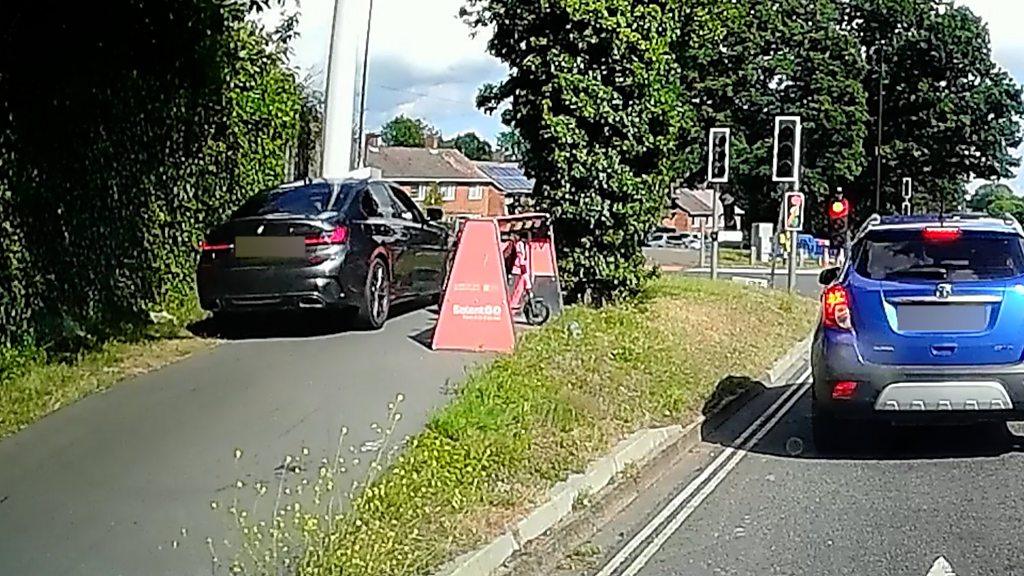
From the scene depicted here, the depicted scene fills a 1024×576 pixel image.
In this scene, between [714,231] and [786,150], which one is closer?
[786,150]

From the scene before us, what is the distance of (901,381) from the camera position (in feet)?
31.4

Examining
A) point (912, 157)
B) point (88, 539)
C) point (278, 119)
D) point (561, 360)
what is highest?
point (912, 157)

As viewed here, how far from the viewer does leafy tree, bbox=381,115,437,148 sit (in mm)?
133500

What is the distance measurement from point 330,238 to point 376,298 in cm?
103

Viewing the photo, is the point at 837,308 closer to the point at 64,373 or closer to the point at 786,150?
the point at 64,373

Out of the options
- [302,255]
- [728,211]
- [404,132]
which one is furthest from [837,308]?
[404,132]

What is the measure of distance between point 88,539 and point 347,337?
6.60 metres

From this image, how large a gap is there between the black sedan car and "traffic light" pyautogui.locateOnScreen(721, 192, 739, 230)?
54.8 m

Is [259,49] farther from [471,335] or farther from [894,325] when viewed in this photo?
[894,325]

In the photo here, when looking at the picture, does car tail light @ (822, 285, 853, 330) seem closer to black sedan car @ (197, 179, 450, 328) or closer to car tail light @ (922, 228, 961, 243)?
car tail light @ (922, 228, 961, 243)

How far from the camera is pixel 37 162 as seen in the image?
11.4 metres

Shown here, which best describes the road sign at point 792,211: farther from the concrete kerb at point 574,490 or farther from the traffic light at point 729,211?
the traffic light at point 729,211

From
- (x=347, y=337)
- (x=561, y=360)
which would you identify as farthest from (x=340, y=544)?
(x=347, y=337)

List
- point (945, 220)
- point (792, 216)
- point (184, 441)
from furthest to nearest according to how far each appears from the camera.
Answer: point (792, 216) → point (945, 220) → point (184, 441)
